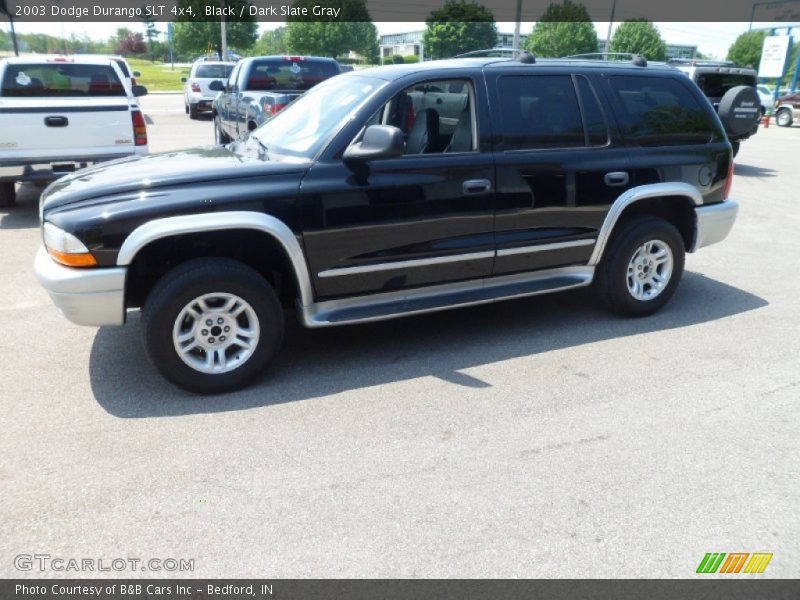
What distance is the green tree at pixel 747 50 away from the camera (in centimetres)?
7219

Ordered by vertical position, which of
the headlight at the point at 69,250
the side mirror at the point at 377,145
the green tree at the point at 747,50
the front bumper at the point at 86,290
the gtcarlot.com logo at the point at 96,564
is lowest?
the gtcarlot.com logo at the point at 96,564

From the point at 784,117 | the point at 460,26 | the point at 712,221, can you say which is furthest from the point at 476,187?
the point at 460,26

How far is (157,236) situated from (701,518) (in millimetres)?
3007

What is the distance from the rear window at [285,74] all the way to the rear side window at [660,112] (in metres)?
7.49

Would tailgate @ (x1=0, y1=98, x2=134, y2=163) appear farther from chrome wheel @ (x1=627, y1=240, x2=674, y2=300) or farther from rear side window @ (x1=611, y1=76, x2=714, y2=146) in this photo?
chrome wheel @ (x1=627, y1=240, x2=674, y2=300)

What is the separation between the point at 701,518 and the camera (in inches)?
114

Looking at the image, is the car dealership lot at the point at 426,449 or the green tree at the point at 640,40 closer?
the car dealership lot at the point at 426,449

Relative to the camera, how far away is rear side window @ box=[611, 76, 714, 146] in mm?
4984

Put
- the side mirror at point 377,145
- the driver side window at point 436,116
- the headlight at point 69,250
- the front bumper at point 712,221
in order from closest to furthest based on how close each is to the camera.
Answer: the headlight at point 69,250, the side mirror at point 377,145, the driver side window at point 436,116, the front bumper at point 712,221

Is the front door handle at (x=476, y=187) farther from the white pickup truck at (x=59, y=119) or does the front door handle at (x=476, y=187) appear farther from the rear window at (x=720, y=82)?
the rear window at (x=720, y=82)

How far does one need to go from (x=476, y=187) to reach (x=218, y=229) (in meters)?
1.69

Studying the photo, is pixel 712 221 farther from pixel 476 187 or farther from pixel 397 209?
pixel 397 209

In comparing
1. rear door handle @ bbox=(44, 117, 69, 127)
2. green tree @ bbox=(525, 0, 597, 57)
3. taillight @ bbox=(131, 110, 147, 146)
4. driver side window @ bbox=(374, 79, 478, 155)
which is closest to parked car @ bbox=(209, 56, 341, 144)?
taillight @ bbox=(131, 110, 147, 146)
